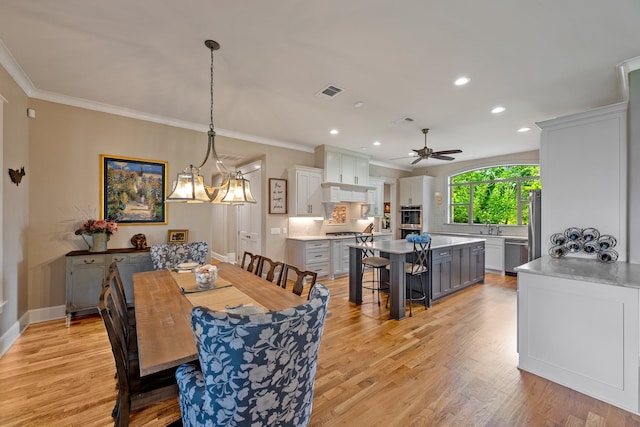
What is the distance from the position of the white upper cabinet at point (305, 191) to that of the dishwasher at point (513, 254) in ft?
14.4

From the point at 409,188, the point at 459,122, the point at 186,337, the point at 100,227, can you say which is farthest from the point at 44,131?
the point at 409,188

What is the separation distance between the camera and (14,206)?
115 inches

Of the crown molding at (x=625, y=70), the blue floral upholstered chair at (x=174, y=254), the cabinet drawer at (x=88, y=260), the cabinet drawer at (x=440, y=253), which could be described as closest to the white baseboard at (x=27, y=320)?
the cabinet drawer at (x=88, y=260)

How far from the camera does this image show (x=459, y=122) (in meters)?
4.38

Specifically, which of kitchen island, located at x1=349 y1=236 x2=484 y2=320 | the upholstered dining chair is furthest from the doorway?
the upholstered dining chair

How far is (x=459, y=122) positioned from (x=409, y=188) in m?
3.66

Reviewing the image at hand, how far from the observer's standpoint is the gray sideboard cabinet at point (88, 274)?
3297 millimetres

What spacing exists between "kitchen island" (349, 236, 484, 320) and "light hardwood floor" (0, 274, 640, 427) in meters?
0.46

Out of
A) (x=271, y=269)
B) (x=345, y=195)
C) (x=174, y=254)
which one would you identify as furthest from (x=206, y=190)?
(x=345, y=195)

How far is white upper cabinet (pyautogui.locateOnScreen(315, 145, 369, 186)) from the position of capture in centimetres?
594

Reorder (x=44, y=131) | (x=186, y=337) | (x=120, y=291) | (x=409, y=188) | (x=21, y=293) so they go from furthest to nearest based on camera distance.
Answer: (x=409, y=188)
(x=44, y=131)
(x=21, y=293)
(x=120, y=291)
(x=186, y=337)

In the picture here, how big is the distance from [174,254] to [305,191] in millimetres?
2951

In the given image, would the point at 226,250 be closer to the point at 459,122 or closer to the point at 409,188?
the point at 409,188

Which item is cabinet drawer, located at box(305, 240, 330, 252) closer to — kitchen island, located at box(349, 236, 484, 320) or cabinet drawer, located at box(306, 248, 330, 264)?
cabinet drawer, located at box(306, 248, 330, 264)
